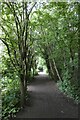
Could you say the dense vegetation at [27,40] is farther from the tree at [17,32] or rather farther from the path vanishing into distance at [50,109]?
the path vanishing into distance at [50,109]

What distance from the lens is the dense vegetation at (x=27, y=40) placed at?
14.3 ft

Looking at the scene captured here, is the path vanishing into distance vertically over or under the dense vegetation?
under

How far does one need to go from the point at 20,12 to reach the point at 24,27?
12.6 inches

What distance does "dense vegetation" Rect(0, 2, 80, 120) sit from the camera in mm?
4344

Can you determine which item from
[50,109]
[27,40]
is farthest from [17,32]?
[50,109]

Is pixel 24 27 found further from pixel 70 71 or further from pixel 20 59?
pixel 70 71

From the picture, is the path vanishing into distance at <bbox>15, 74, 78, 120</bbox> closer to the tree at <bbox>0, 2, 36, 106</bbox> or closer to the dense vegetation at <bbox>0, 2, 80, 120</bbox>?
the dense vegetation at <bbox>0, 2, 80, 120</bbox>

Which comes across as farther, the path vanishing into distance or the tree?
the tree

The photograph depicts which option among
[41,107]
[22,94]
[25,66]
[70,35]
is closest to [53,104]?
[41,107]


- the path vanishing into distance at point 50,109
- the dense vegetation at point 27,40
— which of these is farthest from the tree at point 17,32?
the path vanishing into distance at point 50,109

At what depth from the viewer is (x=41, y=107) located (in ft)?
14.7

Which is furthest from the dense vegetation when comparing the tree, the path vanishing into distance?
the path vanishing into distance

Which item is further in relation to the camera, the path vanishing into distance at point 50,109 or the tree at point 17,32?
the tree at point 17,32

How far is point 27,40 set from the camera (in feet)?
16.3
